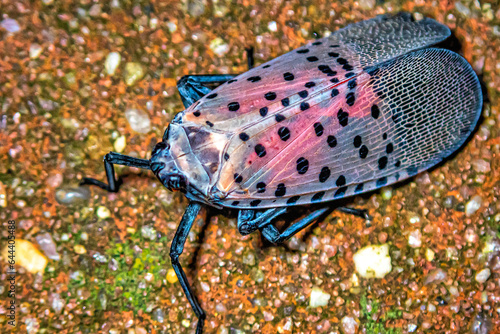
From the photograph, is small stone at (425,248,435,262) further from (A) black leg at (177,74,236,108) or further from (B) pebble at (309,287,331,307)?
(A) black leg at (177,74,236,108)

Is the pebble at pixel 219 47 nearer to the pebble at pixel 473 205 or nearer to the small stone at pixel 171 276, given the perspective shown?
the small stone at pixel 171 276

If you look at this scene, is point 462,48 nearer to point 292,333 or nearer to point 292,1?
point 292,1

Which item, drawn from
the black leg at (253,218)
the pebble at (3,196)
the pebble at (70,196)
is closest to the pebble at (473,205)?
the black leg at (253,218)

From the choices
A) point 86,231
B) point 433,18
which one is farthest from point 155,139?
point 433,18

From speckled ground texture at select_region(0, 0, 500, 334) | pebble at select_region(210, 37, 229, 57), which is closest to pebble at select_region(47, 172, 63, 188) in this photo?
speckled ground texture at select_region(0, 0, 500, 334)

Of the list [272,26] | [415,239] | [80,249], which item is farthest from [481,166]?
[80,249]

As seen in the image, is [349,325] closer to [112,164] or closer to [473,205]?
[473,205]

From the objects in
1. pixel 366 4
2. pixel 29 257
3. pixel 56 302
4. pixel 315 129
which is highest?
pixel 366 4
